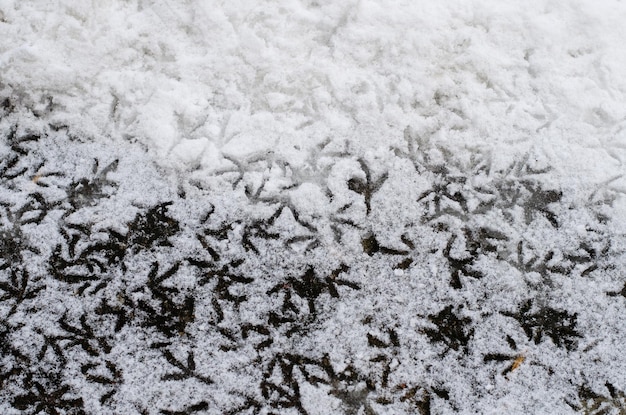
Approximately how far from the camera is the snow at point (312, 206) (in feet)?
8.65

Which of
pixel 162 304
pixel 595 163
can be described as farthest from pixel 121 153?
pixel 595 163

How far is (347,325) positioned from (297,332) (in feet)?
0.89

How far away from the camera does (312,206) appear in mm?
2926

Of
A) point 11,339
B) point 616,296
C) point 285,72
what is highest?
point 285,72

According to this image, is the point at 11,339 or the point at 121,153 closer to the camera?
the point at 11,339

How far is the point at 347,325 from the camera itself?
107 inches

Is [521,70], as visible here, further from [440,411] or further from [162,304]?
[162,304]

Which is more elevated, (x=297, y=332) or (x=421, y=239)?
(x=421, y=239)

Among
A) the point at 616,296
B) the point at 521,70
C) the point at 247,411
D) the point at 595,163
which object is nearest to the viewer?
the point at 247,411

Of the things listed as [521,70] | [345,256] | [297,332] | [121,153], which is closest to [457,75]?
[521,70]

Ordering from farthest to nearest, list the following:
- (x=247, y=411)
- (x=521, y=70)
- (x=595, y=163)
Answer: (x=521, y=70), (x=595, y=163), (x=247, y=411)

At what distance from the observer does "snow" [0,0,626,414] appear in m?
2.64

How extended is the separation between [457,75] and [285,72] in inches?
43.2

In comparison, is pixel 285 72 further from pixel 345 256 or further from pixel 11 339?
pixel 11 339
